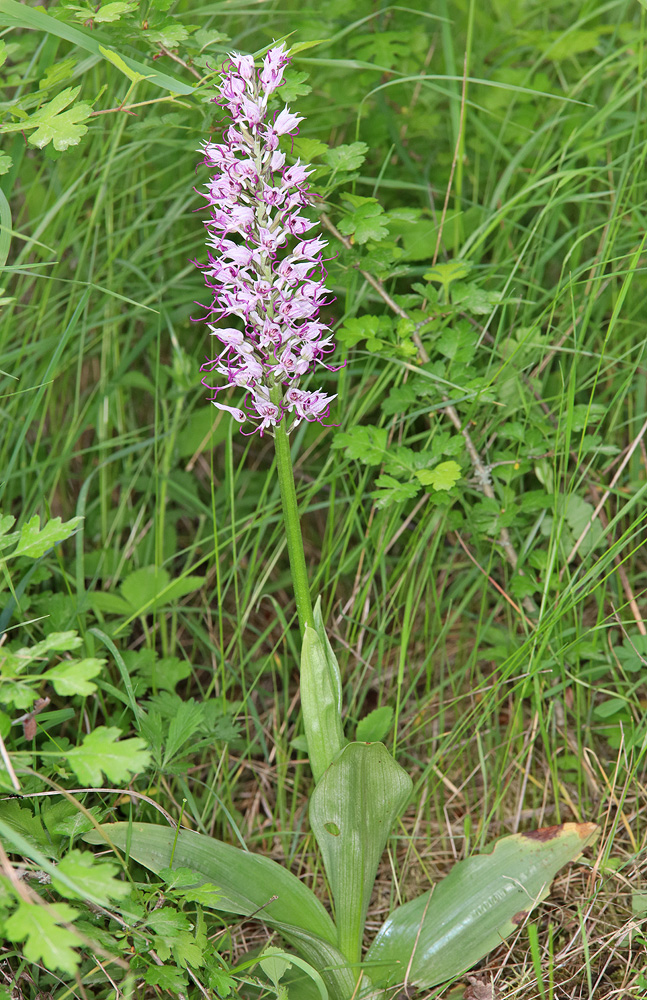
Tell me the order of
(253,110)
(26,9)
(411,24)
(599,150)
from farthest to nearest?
(411,24), (599,150), (26,9), (253,110)

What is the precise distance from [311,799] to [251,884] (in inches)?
8.4

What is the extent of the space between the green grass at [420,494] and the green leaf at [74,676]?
53 centimetres

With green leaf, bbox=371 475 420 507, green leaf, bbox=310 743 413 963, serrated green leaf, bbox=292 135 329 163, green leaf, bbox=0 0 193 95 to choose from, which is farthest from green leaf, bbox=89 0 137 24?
green leaf, bbox=310 743 413 963

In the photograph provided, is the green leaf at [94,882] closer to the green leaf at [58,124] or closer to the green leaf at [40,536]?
the green leaf at [40,536]

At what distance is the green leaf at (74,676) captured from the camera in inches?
45.4

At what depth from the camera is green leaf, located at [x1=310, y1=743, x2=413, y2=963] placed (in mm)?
1554

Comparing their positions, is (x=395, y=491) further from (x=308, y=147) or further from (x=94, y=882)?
(x=94, y=882)

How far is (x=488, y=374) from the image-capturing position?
2.08 meters

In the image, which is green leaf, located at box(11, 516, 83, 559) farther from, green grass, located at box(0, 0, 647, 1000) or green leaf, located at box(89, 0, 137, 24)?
green leaf, located at box(89, 0, 137, 24)

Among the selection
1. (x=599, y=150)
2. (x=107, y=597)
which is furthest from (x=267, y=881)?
(x=599, y=150)

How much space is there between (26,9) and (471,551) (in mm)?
1711

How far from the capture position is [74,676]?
1.18 meters

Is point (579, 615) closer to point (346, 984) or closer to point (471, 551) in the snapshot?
point (471, 551)

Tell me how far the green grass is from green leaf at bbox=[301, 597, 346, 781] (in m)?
0.36
